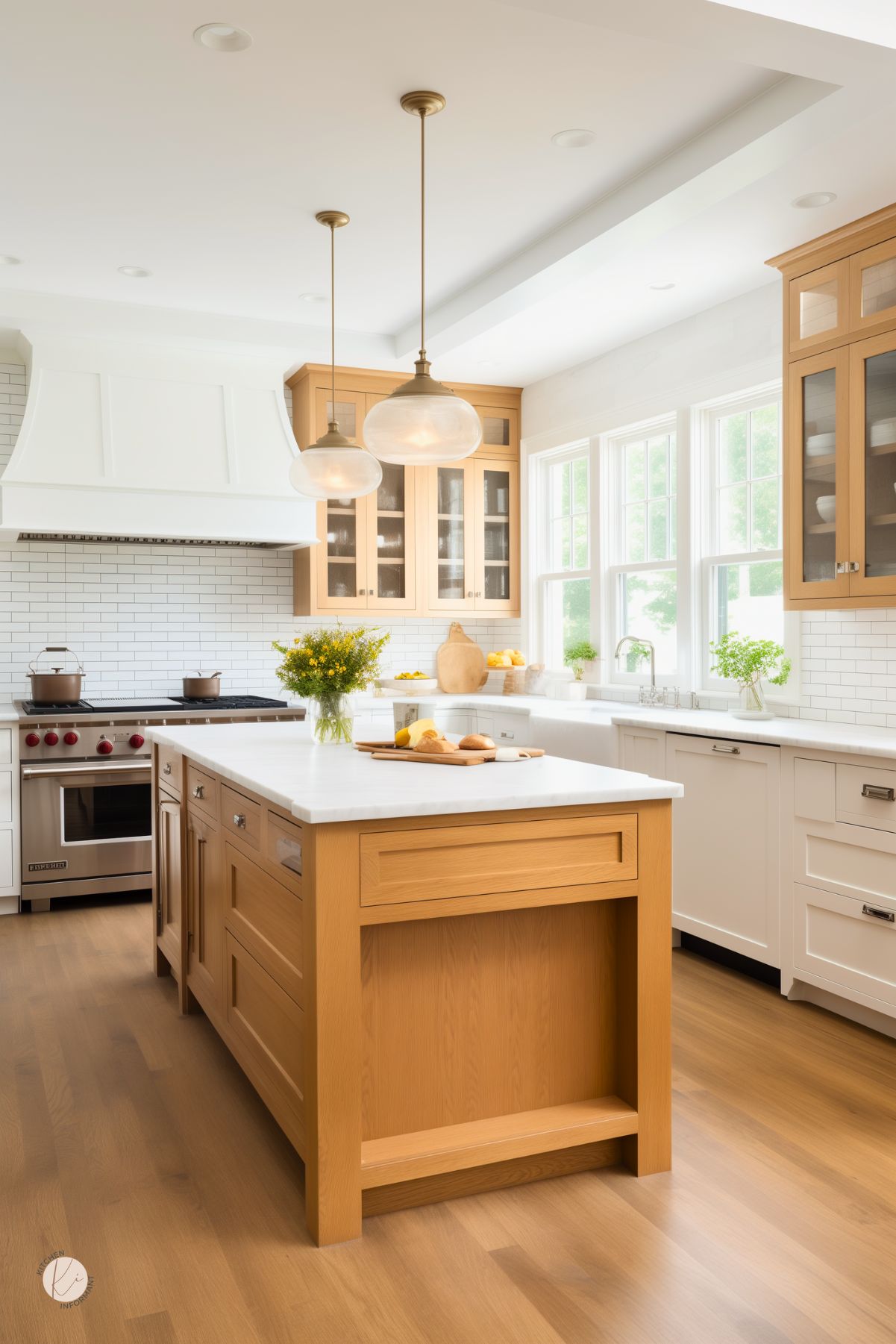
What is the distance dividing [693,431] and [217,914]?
3.17 m

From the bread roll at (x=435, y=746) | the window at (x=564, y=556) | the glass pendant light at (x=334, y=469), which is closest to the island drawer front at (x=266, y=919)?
the bread roll at (x=435, y=746)

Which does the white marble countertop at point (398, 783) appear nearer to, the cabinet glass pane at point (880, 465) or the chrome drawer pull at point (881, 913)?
the chrome drawer pull at point (881, 913)

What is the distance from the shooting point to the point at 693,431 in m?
4.95

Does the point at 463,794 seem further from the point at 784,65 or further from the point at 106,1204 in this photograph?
the point at 784,65

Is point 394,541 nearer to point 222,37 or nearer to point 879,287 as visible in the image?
point 879,287

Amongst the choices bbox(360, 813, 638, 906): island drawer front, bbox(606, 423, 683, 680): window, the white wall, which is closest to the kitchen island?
bbox(360, 813, 638, 906): island drawer front

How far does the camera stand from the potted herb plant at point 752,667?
418cm

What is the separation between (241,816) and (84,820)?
2.47 metres

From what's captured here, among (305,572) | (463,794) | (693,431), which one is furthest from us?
(305,572)

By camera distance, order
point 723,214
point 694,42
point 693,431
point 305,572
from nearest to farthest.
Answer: point 694,42
point 723,214
point 693,431
point 305,572

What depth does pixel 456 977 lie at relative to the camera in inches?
96.0

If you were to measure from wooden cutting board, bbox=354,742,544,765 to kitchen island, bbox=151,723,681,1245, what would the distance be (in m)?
0.13

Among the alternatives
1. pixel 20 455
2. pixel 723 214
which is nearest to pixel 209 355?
pixel 20 455

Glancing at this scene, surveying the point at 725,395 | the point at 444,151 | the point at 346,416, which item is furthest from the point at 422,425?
the point at 346,416
